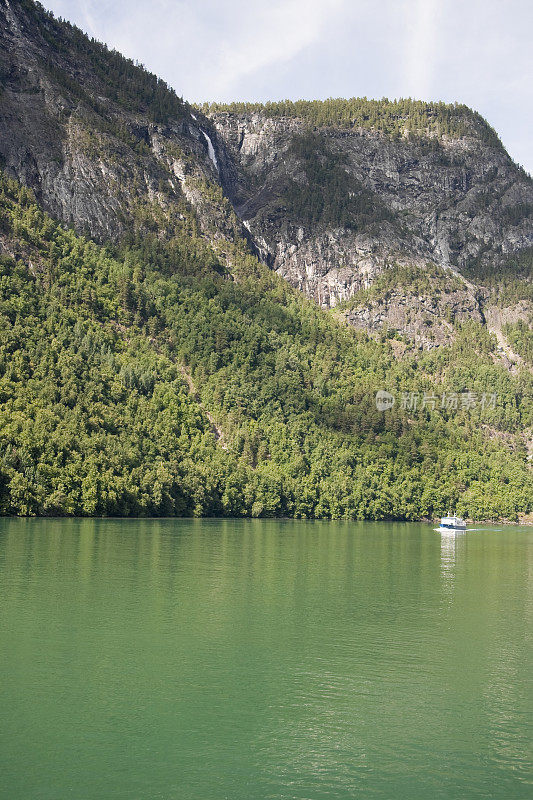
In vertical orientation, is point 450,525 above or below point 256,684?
below

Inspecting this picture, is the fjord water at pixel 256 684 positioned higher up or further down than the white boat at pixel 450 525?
higher up

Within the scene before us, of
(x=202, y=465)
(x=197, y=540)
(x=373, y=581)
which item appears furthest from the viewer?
(x=202, y=465)

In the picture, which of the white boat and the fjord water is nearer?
the fjord water

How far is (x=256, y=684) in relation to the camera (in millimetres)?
34312

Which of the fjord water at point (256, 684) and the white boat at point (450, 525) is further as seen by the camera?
the white boat at point (450, 525)

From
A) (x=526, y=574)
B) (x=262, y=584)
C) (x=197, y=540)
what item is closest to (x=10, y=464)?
(x=197, y=540)

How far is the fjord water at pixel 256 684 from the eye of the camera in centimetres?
2495

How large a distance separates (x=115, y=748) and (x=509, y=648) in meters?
25.5

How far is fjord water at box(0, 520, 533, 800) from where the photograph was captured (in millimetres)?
24953

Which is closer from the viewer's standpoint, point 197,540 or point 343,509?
point 197,540

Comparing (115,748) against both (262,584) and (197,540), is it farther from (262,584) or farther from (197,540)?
(197,540)

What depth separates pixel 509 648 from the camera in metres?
42.8

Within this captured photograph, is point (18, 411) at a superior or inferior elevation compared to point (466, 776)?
Result: superior

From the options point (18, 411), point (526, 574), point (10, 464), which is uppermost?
point (18, 411)
